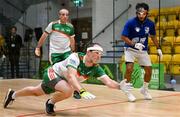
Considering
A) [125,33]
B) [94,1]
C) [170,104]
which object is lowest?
[170,104]

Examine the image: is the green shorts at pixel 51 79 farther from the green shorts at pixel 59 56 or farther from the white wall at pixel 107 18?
the white wall at pixel 107 18

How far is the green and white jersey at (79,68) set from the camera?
4207 mm

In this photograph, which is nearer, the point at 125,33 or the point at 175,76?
the point at 125,33

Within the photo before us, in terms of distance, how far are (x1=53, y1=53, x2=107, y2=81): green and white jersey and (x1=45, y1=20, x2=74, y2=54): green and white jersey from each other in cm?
209

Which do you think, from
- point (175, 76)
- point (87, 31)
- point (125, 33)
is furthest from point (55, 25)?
point (87, 31)

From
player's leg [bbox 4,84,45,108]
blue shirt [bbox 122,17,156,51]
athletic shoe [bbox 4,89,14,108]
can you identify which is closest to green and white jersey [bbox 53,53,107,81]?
player's leg [bbox 4,84,45,108]

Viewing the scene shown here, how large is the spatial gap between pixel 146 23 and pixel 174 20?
6.30 metres

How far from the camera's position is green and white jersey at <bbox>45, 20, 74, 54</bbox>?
6.66 metres

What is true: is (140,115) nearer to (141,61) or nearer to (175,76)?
(141,61)

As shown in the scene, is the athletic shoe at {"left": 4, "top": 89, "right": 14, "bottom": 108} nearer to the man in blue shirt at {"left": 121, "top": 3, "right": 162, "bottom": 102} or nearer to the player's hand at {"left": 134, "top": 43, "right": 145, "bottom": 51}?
the man in blue shirt at {"left": 121, "top": 3, "right": 162, "bottom": 102}

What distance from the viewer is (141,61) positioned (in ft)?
21.2

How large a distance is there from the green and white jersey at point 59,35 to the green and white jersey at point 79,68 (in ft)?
6.85

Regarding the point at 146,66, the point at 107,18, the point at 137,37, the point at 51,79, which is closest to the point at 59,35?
the point at 137,37

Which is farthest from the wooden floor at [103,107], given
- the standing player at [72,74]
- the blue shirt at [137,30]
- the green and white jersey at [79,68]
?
the blue shirt at [137,30]
